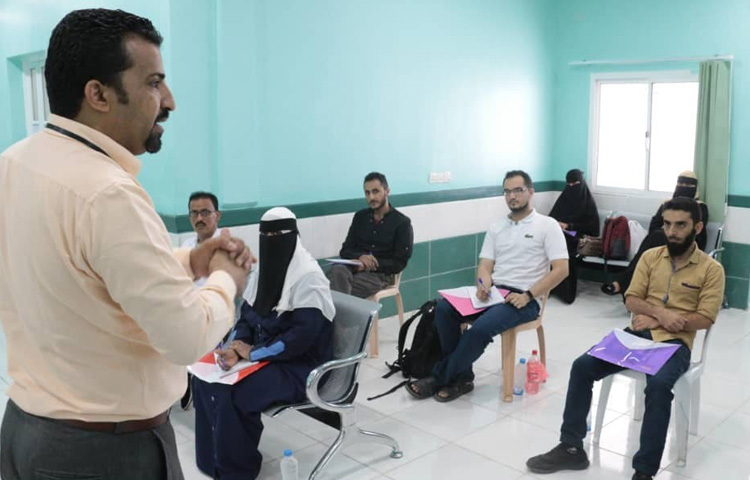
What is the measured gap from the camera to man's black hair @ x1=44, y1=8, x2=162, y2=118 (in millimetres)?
1214

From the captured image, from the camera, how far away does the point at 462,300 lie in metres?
4.21

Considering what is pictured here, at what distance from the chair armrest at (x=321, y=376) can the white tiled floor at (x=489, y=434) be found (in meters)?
0.37

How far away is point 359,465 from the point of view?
128 inches

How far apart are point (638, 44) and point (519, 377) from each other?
3933 mm

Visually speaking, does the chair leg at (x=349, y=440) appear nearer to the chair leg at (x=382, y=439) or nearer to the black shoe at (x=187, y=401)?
the chair leg at (x=382, y=439)

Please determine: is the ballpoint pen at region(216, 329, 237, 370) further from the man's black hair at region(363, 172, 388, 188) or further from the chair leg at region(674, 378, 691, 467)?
the chair leg at region(674, 378, 691, 467)

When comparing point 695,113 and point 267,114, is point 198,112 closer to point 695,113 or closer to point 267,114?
point 267,114

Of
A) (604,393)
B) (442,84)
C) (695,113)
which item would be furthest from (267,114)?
(695,113)

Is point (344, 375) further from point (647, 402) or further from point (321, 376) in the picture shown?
point (647, 402)

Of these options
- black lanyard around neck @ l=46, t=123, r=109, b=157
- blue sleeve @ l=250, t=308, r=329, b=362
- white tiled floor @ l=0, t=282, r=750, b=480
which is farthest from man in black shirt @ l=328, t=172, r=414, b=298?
black lanyard around neck @ l=46, t=123, r=109, b=157

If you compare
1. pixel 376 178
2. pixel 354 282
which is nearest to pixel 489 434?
pixel 354 282

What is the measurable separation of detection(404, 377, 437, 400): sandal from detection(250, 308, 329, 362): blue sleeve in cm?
114

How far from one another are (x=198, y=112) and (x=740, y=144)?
179 inches

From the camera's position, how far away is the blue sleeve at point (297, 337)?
306 cm
